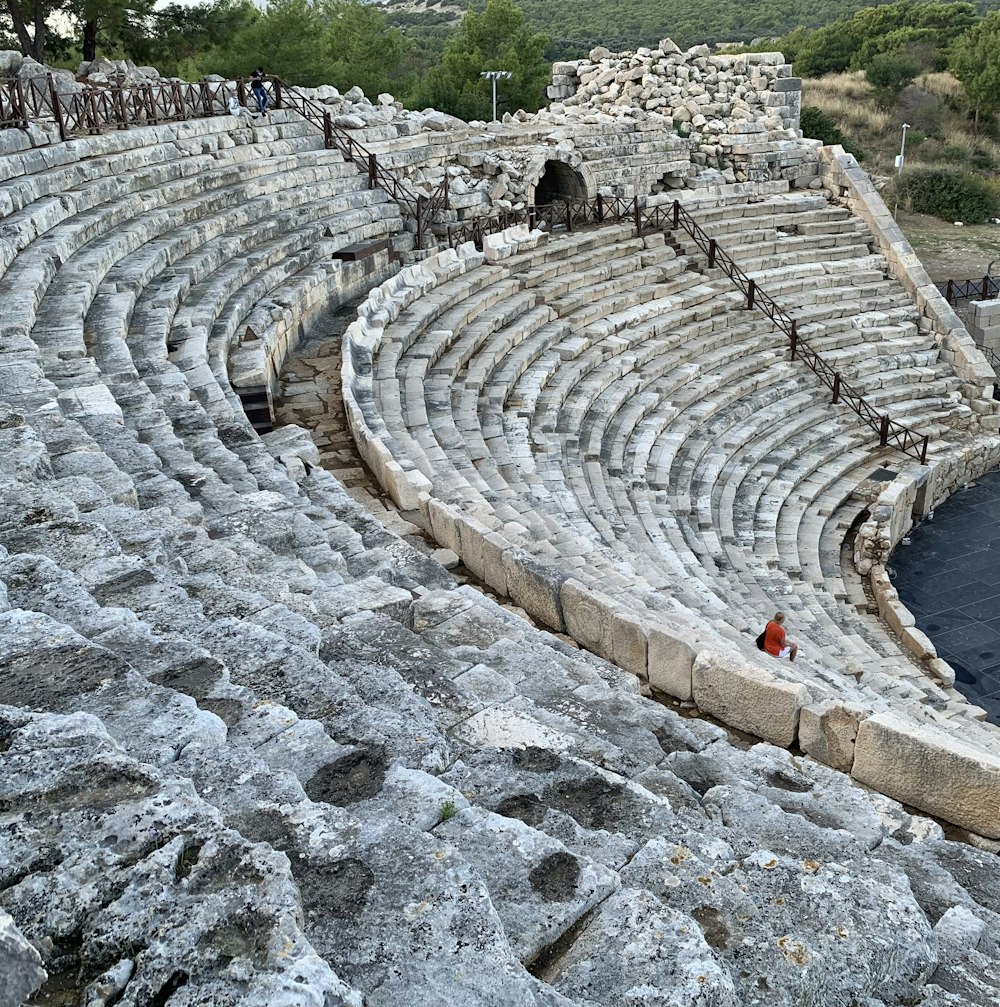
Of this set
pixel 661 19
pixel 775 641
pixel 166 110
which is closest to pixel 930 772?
pixel 775 641

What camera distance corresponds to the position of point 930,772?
5.42m

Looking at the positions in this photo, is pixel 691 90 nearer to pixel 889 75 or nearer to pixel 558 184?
pixel 558 184

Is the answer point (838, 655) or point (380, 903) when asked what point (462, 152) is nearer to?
point (838, 655)

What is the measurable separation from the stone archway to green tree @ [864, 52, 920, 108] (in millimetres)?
23597

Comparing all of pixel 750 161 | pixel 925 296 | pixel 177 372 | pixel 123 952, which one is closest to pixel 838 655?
pixel 177 372

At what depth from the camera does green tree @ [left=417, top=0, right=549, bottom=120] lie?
104 feet

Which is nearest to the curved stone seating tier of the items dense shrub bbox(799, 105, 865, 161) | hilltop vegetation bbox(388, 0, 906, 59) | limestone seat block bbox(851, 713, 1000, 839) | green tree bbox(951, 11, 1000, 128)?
limestone seat block bbox(851, 713, 1000, 839)

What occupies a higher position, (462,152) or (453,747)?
(462,152)

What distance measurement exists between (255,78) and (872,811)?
16.2 metres

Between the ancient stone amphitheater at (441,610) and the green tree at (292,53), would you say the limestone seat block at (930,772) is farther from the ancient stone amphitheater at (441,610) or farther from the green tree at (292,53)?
the green tree at (292,53)

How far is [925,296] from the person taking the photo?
19.7m

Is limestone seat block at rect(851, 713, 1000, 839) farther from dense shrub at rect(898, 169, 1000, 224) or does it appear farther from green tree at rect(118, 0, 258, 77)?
dense shrub at rect(898, 169, 1000, 224)

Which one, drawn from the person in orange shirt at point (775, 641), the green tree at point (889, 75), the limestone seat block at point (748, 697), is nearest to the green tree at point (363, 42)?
the green tree at point (889, 75)

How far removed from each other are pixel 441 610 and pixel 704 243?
1482 cm
